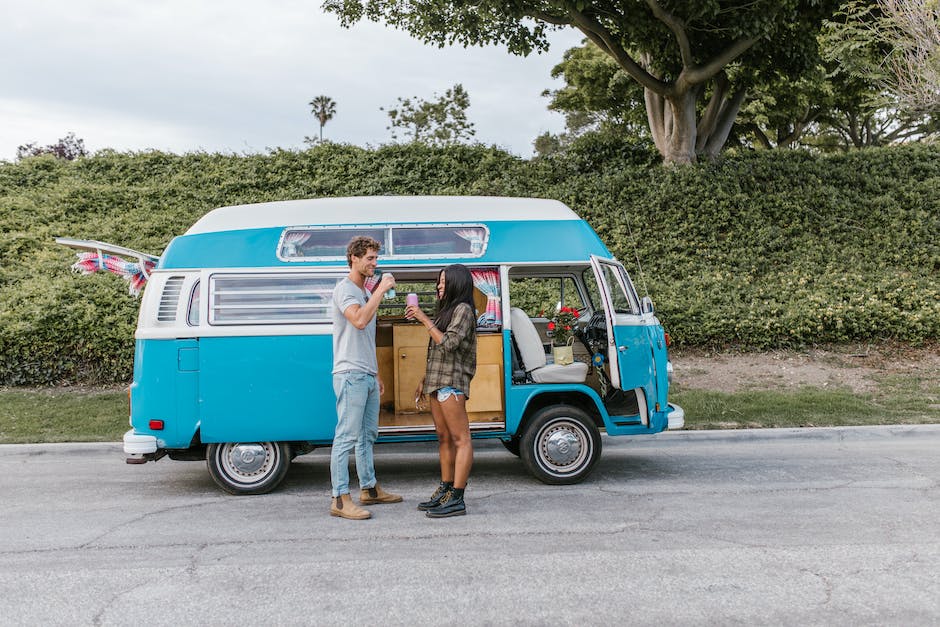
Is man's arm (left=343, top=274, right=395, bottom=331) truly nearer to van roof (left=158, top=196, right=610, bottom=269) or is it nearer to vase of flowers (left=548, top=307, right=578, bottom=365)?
van roof (left=158, top=196, right=610, bottom=269)

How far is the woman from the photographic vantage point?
5898mm

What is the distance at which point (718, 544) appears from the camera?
5.20 metres

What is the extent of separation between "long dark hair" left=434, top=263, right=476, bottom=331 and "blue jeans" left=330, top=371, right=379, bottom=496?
Result: 2.25 feet

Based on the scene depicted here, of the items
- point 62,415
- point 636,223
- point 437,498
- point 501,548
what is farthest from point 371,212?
point 636,223

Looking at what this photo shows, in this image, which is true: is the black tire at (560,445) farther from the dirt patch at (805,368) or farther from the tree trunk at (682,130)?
the tree trunk at (682,130)

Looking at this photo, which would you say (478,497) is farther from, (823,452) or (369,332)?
(823,452)

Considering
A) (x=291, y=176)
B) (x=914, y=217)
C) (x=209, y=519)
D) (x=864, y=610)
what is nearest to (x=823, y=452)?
(x=864, y=610)

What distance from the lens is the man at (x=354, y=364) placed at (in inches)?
227

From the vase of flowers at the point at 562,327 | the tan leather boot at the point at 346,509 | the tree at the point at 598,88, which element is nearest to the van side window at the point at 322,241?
the vase of flowers at the point at 562,327

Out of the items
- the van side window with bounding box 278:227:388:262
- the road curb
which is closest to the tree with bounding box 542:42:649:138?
the road curb

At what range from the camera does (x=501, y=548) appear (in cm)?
517

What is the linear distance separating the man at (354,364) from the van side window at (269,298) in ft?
3.45

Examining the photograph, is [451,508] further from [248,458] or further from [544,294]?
[544,294]

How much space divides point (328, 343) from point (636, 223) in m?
11.2
